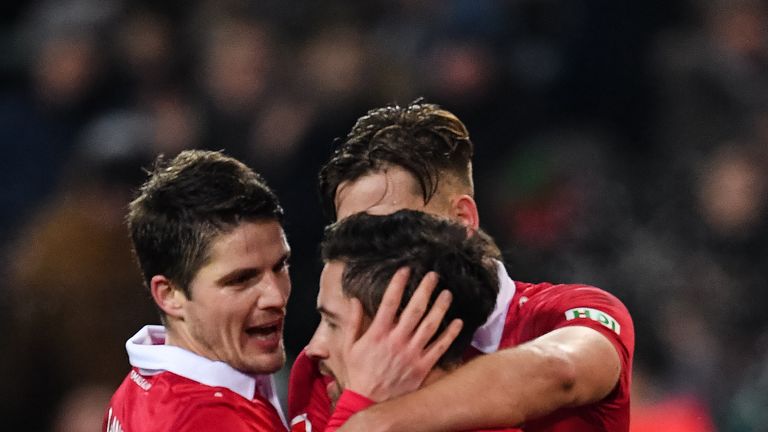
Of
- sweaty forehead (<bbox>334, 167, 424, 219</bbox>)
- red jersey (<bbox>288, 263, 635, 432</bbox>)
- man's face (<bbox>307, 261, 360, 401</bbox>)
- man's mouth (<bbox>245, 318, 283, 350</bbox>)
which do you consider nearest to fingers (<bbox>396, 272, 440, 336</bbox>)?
man's face (<bbox>307, 261, 360, 401</bbox>)

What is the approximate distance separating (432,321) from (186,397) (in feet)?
2.52

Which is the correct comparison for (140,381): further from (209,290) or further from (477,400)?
(477,400)

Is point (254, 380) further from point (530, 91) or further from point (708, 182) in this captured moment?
point (530, 91)

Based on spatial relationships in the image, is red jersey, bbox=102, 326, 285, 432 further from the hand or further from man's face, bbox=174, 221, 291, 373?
the hand

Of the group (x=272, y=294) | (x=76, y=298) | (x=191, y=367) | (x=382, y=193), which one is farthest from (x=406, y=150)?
(x=76, y=298)

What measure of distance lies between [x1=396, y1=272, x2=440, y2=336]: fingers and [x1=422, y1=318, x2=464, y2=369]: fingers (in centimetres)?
4

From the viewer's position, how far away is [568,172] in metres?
6.67

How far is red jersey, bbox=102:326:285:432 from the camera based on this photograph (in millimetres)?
2994

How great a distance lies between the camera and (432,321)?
2.56 metres

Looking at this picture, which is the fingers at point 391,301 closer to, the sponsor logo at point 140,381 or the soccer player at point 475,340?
the soccer player at point 475,340

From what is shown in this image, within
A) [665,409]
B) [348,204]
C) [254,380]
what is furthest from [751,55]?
[254,380]

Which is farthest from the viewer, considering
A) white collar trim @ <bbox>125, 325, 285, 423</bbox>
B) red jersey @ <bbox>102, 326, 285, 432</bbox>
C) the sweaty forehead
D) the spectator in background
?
the spectator in background

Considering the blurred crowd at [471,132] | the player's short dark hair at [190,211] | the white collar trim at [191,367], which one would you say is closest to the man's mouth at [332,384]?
the white collar trim at [191,367]

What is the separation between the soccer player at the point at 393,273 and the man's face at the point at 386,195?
2.53ft
